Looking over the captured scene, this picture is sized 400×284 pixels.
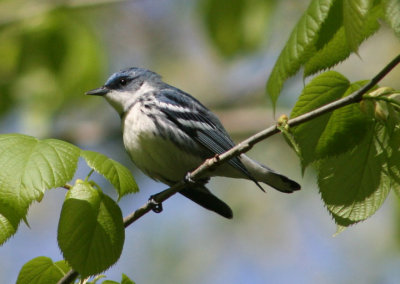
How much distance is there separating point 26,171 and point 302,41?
91cm

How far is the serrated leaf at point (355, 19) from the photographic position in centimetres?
154

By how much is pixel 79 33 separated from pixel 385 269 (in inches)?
165

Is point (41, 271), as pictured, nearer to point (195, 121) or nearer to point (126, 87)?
point (195, 121)

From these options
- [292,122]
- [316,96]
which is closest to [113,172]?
[292,122]

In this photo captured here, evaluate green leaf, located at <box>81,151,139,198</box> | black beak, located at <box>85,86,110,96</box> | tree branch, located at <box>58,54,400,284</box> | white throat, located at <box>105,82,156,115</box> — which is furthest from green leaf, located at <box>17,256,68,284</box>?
black beak, located at <box>85,86,110,96</box>

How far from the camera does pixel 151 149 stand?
3.63m

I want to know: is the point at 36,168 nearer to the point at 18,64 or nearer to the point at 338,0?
the point at 338,0

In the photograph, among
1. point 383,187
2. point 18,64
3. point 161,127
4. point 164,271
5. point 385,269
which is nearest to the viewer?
point 383,187

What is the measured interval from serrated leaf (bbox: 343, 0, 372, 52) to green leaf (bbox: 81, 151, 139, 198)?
0.85 meters

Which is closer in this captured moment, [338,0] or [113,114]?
[338,0]

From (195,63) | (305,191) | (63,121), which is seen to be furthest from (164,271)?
(195,63)

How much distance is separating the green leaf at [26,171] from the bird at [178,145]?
1712mm

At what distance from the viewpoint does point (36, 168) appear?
1772 mm

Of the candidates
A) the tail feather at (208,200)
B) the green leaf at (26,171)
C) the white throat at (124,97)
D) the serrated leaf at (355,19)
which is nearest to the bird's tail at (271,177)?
the tail feather at (208,200)
